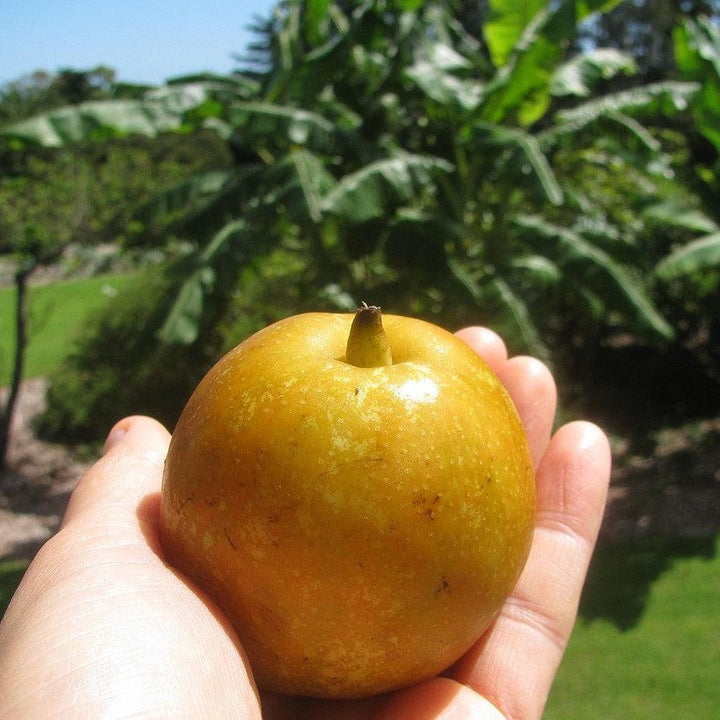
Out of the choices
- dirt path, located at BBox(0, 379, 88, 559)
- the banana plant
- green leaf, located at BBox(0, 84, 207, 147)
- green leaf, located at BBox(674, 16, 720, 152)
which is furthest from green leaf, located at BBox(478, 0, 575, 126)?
dirt path, located at BBox(0, 379, 88, 559)

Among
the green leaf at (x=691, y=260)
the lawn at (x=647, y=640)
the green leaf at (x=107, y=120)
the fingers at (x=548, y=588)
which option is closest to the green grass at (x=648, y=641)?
the lawn at (x=647, y=640)

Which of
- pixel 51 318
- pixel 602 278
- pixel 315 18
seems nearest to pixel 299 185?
pixel 315 18

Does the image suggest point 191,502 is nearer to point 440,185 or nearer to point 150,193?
point 440,185

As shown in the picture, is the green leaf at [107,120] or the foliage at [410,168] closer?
the green leaf at [107,120]

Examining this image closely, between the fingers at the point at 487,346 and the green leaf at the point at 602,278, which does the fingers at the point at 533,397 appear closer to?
the fingers at the point at 487,346

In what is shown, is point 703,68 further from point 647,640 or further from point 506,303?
point 647,640

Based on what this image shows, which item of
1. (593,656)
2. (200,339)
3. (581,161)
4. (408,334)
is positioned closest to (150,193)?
(200,339)
